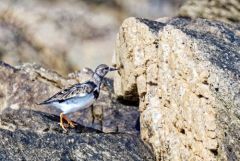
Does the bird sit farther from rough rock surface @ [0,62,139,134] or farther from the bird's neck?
rough rock surface @ [0,62,139,134]

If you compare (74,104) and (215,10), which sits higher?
(215,10)

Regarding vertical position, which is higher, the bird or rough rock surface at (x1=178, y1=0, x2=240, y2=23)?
rough rock surface at (x1=178, y1=0, x2=240, y2=23)

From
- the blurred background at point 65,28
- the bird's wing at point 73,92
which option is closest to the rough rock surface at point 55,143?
the bird's wing at point 73,92

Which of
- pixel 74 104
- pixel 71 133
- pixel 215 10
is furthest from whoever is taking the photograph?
pixel 215 10

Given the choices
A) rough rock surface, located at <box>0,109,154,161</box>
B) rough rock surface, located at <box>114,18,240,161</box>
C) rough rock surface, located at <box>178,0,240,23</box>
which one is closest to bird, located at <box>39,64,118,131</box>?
rough rock surface, located at <box>114,18,240,161</box>

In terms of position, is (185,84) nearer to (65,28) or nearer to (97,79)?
(97,79)

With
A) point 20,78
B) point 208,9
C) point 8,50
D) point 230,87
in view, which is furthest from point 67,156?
point 8,50

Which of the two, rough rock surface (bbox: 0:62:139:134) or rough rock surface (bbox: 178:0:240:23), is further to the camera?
rough rock surface (bbox: 178:0:240:23)

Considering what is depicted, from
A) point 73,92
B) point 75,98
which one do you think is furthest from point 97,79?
point 75,98
